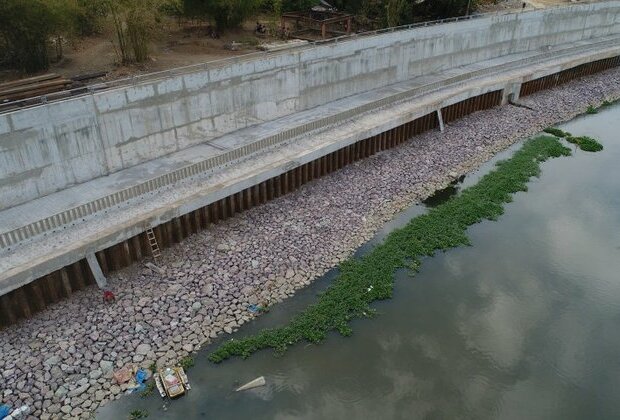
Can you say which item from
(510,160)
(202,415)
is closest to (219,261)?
(202,415)

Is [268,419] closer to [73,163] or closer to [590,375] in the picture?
[590,375]

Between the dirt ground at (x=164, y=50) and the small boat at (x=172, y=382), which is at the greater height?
the dirt ground at (x=164, y=50)

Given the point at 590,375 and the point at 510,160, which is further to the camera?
the point at 510,160

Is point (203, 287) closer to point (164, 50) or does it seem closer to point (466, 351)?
point (466, 351)

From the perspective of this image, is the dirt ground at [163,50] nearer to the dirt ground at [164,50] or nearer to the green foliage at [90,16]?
the dirt ground at [164,50]

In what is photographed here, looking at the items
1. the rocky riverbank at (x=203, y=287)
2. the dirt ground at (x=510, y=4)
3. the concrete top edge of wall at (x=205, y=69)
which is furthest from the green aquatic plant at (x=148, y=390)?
the dirt ground at (x=510, y=4)

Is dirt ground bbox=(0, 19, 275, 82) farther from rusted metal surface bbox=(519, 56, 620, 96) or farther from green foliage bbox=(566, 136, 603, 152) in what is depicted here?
green foliage bbox=(566, 136, 603, 152)
